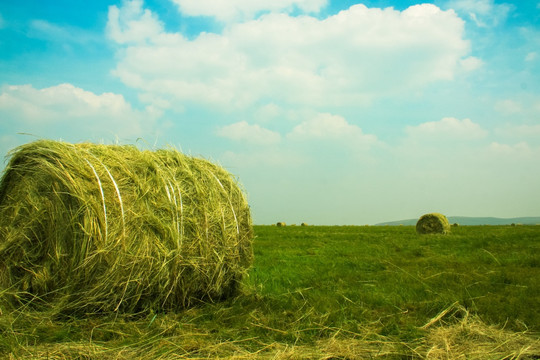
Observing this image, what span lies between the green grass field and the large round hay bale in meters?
10.6

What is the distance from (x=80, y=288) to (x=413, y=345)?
369 cm

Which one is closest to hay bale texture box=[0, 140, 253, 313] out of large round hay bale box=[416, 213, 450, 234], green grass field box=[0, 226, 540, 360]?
green grass field box=[0, 226, 540, 360]

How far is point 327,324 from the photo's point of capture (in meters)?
4.74

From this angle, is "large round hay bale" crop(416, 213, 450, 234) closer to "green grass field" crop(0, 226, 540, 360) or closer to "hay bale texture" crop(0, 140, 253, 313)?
"green grass field" crop(0, 226, 540, 360)

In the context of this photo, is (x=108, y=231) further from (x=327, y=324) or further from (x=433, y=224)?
(x=433, y=224)

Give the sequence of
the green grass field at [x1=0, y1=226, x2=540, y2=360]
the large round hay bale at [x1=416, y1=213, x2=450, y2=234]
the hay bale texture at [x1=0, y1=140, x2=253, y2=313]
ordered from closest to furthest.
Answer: the green grass field at [x1=0, y1=226, x2=540, y2=360] → the hay bale texture at [x1=0, y1=140, x2=253, y2=313] → the large round hay bale at [x1=416, y1=213, x2=450, y2=234]

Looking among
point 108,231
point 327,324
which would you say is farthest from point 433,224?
point 108,231

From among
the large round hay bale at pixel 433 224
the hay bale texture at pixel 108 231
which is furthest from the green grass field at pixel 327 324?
the large round hay bale at pixel 433 224

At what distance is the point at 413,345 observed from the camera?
410cm

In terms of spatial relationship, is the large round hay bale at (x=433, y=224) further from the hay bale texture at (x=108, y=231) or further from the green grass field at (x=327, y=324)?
the hay bale texture at (x=108, y=231)

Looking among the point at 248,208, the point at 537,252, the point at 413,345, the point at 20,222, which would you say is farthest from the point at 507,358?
the point at 537,252

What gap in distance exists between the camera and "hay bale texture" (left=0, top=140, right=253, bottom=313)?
500 centimetres

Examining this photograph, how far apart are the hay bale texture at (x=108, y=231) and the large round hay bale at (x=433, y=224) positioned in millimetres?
14190

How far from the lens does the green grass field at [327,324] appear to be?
389 centimetres
